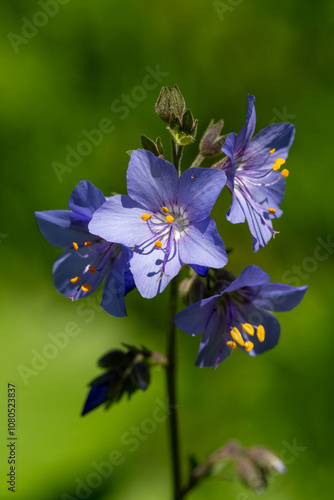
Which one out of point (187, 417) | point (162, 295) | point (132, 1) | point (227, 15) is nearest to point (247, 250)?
point (162, 295)

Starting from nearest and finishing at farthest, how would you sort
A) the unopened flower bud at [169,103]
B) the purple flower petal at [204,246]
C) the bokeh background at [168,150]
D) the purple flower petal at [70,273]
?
1. the purple flower petal at [204,246]
2. the unopened flower bud at [169,103]
3. the purple flower petal at [70,273]
4. the bokeh background at [168,150]

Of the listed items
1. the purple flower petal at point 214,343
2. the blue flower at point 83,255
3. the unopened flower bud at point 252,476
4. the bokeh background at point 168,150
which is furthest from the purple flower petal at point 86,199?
the bokeh background at point 168,150

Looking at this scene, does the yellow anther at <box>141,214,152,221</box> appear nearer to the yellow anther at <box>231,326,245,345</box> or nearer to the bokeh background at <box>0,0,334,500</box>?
the yellow anther at <box>231,326,245,345</box>

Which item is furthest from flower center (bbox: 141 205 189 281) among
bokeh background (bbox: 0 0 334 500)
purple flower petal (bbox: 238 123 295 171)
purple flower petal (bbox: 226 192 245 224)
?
bokeh background (bbox: 0 0 334 500)

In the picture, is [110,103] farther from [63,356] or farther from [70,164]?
[63,356]

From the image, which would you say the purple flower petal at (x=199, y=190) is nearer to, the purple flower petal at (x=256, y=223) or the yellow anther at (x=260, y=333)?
the purple flower petal at (x=256, y=223)

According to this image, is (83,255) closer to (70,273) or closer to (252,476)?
(70,273)

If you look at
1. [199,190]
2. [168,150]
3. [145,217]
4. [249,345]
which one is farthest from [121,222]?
[168,150]
